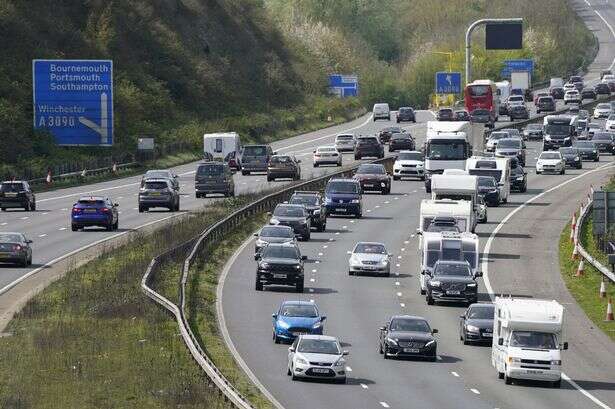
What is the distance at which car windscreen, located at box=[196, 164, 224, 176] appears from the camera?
298 ft

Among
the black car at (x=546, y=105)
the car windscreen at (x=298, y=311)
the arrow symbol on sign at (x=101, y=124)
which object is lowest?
the car windscreen at (x=298, y=311)

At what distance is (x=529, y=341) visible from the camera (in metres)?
42.9

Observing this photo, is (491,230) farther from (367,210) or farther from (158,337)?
(158,337)

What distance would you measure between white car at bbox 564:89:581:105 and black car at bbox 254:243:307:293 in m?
117

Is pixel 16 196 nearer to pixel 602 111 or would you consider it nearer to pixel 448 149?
pixel 448 149

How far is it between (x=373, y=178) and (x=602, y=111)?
6601 centimetres

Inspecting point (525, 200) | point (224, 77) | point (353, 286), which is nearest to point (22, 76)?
point (224, 77)

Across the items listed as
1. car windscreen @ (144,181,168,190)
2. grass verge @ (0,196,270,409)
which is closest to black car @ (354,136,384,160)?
car windscreen @ (144,181,168,190)

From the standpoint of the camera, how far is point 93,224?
247 ft

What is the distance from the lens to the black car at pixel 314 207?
77.3m

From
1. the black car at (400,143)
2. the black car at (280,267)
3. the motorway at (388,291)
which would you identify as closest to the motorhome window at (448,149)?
the motorway at (388,291)

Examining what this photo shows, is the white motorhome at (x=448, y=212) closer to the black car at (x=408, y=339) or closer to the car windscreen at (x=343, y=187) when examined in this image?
the car windscreen at (x=343, y=187)

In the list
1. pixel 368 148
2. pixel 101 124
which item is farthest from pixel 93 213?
pixel 368 148

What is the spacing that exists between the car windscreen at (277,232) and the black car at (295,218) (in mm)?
5760
